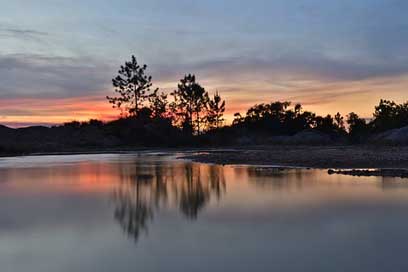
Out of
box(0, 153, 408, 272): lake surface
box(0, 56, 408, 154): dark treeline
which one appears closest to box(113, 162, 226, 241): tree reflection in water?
box(0, 153, 408, 272): lake surface

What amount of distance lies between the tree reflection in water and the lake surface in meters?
0.04

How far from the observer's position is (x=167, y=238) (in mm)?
10211

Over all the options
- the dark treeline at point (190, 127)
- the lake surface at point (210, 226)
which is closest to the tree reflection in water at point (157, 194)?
the lake surface at point (210, 226)

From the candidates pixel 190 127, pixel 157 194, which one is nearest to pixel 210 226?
pixel 157 194

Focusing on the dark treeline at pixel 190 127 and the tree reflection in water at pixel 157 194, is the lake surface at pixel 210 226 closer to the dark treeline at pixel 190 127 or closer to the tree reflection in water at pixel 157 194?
the tree reflection in water at pixel 157 194

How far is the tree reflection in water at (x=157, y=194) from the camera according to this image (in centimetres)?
1298

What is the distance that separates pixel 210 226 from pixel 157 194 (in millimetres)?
6670

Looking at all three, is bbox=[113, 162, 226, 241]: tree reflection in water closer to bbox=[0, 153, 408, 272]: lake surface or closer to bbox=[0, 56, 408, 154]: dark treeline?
bbox=[0, 153, 408, 272]: lake surface

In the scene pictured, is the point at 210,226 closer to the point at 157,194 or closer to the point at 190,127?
the point at 157,194

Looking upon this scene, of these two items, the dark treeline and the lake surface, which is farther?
the dark treeline

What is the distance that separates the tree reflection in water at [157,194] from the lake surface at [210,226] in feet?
0.13

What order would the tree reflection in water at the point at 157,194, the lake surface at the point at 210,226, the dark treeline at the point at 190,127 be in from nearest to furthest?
the lake surface at the point at 210,226 < the tree reflection in water at the point at 157,194 < the dark treeline at the point at 190,127

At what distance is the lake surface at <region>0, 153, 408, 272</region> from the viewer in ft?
27.2

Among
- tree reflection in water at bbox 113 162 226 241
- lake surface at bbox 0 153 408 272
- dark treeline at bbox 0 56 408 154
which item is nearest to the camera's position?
lake surface at bbox 0 153 408 272
